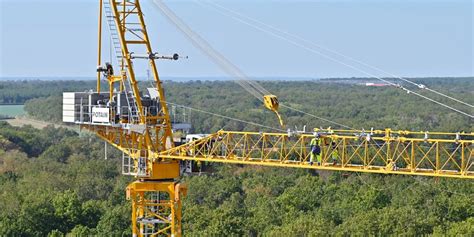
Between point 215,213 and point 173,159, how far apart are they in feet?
80.4

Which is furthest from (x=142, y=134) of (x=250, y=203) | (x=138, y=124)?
(x=250, y=203)

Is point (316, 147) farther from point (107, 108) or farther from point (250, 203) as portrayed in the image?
point (250, 203)

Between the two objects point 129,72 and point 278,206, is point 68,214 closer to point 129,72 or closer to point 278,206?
point 278,206

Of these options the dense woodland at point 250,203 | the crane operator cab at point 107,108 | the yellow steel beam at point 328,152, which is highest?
the crane operator cab at point 107,108

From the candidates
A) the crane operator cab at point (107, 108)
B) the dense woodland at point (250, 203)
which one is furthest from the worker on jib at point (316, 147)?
the dense woodland at point (250, 203)

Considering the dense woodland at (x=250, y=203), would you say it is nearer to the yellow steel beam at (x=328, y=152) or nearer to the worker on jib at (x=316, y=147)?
the yellow steel beam at (x=328, y=152)

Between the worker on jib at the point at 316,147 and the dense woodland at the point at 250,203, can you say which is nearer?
the worker on jib at the point at 316,147

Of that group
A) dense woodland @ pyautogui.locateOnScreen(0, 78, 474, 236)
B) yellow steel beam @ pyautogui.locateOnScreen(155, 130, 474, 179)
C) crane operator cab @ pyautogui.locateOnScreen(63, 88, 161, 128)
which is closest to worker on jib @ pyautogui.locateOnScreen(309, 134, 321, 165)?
yellow steel beam @ pyautogui.locateOnScreen(155, 130, 474, 179)

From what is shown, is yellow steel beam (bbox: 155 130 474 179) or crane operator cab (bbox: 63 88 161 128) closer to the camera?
yellow steel beam (bbox: 155 130 474 179)

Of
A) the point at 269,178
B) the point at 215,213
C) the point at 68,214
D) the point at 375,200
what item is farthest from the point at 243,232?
the point at 269,178

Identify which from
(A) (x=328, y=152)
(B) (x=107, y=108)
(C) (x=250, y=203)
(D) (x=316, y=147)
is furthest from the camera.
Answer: (C) (x=250, y=203)

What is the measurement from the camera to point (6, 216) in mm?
90438

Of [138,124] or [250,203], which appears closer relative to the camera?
[138,124]

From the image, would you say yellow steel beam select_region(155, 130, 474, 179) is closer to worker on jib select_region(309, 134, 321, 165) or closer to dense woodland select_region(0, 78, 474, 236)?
worker on jib select_region(309, 134, 321, 165)
